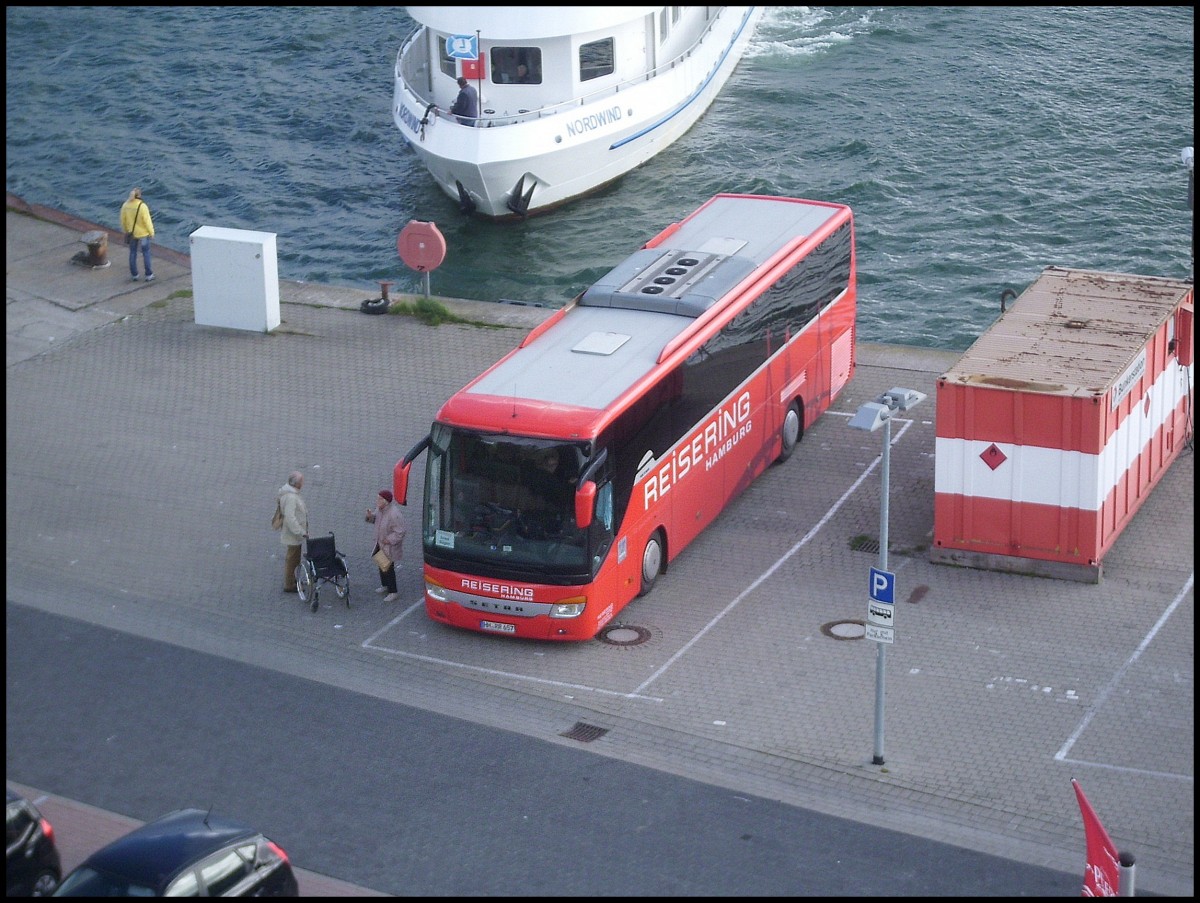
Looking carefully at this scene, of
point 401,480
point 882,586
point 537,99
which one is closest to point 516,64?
point 537,99

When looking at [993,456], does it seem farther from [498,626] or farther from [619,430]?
[498,626]

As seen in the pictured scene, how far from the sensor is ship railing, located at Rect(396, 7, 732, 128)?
112 ft

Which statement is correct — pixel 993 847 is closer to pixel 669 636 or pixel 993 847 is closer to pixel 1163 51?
pixel 669 636

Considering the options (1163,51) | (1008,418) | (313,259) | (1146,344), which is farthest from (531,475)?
(1163,51)

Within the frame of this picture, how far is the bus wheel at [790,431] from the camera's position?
21.9m

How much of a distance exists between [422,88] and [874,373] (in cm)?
1626

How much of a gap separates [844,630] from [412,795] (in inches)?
207

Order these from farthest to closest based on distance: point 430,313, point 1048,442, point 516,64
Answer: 1. point 516,64
2. point 430,313
3. point 1048,442

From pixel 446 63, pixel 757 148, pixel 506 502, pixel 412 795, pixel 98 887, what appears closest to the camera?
pixel 98 887

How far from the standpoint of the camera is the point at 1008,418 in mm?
18359

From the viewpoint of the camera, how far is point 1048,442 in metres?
18.3

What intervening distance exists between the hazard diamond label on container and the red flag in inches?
265

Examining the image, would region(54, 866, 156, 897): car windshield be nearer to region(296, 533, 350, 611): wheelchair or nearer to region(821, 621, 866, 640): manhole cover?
region(296, 533, 350, 611): wheelchair

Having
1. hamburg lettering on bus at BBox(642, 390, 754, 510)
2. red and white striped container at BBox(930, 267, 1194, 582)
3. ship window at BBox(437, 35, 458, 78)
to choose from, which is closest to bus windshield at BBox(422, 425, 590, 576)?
hamburg lettering on bus at BBox(642, 390, 754, 510)
